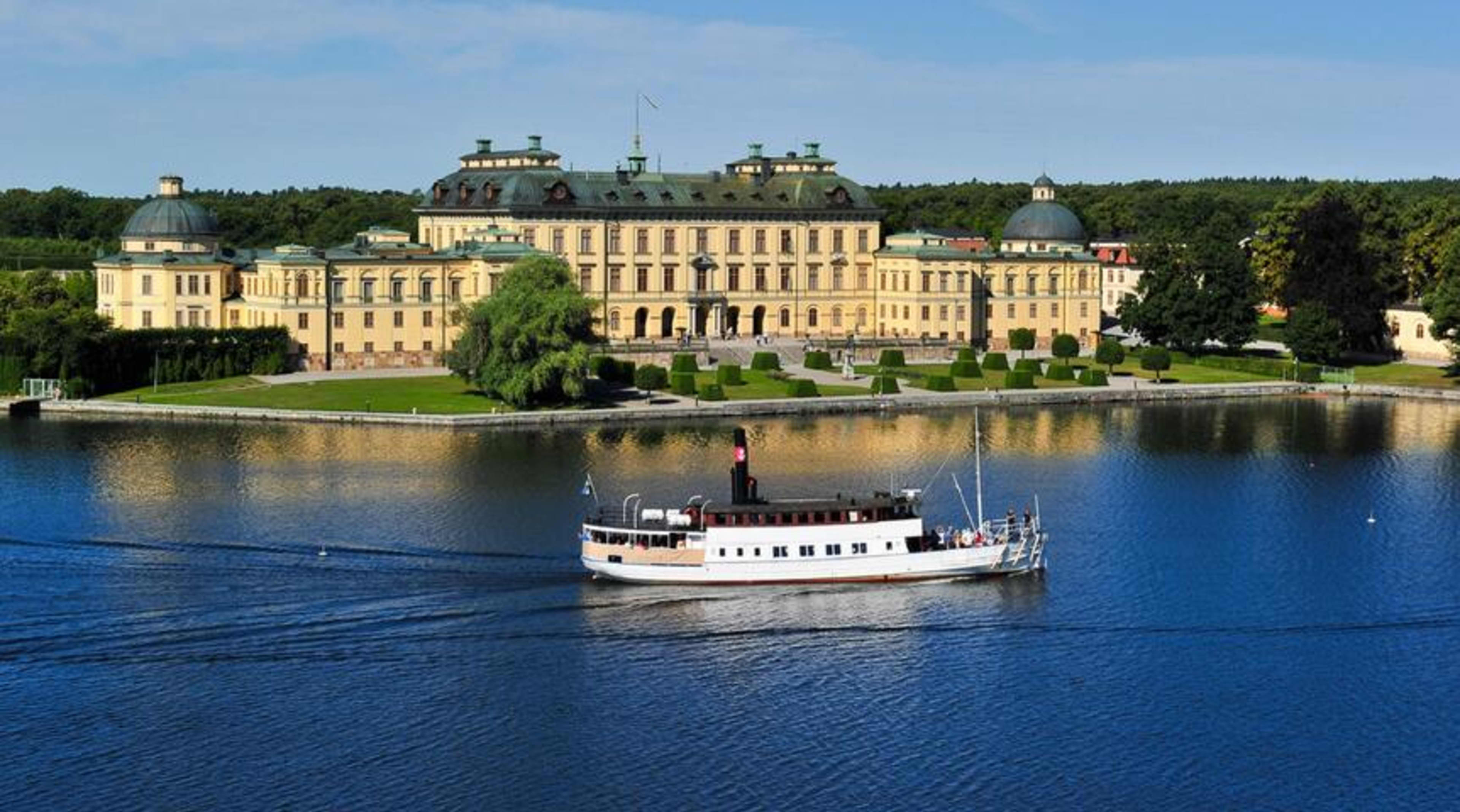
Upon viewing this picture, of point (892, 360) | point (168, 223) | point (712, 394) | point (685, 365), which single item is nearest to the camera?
point (712, 394)

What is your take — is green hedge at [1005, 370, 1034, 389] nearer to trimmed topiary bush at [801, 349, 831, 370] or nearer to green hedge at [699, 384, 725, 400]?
trimmed topiary bush at [801, 349, 831, 370]

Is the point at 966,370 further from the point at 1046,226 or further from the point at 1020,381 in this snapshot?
the point at 1046,226

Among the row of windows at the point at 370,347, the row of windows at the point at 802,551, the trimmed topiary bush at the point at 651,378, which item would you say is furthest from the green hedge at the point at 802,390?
the row of windows at the point at 802,551

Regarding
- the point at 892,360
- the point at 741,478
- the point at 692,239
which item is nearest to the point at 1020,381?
the point at 892,360

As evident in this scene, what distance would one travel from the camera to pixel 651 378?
391 ft

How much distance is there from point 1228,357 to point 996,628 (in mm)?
80707

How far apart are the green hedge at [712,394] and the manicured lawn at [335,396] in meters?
11.7

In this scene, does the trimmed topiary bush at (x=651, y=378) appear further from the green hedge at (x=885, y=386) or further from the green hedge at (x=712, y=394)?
the green hedge at (x=885, y=386)

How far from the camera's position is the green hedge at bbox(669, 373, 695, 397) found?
4683 inches

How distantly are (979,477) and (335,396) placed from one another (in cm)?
4756

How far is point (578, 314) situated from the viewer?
113m

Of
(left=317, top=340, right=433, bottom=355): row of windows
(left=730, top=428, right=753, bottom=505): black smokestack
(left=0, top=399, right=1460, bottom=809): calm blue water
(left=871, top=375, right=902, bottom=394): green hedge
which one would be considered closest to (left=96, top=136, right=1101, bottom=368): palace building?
(left=317, top=340, right=433, bottom=355): row of windows

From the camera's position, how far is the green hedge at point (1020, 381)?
125 m

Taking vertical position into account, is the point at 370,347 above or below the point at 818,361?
above
